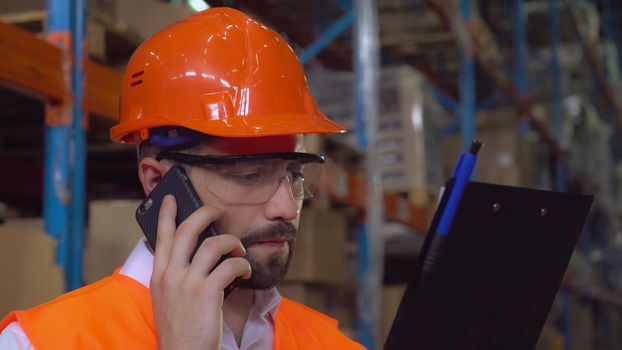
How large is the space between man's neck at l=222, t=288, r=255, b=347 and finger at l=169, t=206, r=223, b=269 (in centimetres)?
36

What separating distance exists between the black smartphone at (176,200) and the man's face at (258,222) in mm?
63

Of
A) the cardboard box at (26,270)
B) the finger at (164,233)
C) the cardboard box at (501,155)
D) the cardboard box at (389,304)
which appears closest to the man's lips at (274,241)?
the finger at (164,233)

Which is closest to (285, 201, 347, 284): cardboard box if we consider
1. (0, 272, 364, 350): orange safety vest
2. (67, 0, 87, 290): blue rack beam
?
(67, 0, 87, 290): blue rack beam

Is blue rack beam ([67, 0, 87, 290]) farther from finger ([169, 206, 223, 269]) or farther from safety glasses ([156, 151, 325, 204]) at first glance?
finger ([169, 206, 223, 269])

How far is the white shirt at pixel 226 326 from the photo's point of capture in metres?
1.58

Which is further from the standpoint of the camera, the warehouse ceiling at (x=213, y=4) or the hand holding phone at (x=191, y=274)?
the warehouse ceiling at (x=213, y=4)

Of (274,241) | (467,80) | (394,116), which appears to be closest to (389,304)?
(394,116)

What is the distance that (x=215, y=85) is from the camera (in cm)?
183

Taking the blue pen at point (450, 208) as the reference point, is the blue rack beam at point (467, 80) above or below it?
above

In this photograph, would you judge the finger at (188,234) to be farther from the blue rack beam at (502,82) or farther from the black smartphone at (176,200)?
the blue rack beam at (502,82)

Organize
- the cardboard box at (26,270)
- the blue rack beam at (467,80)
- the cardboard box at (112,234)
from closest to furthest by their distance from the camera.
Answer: the cardboard box at (26,270), the cardboard box at (112,234), the blue rack beam at (467,80)

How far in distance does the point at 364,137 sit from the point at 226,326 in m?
3.12

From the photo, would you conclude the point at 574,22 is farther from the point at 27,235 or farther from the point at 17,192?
the point at 27,235

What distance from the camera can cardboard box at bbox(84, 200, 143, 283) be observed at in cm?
300
